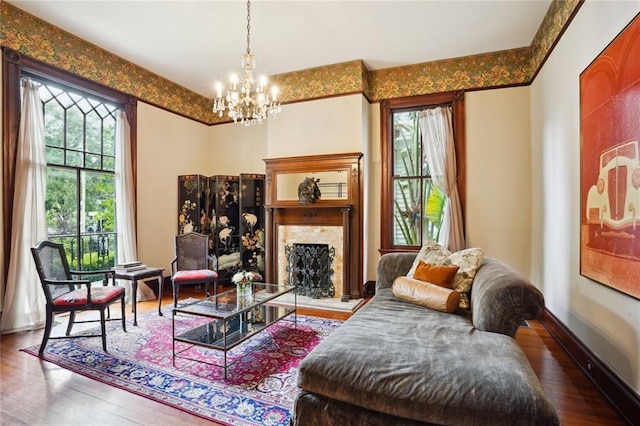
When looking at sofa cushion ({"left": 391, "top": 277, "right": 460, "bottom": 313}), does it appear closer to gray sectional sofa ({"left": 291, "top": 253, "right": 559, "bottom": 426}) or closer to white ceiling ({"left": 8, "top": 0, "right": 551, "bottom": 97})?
gray sectional sofa ({"left": 291, "top": 253, "right": 559, "bottom": 426})

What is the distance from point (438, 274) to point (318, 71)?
3.57m

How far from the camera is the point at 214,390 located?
2168 mm

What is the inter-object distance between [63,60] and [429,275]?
4754 millimetres

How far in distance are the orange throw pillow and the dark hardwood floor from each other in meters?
0.96

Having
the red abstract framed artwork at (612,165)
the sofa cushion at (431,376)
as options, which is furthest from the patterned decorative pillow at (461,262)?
the red abstract framed artwork at (612,165)

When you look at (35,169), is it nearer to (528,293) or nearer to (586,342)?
(528,293)

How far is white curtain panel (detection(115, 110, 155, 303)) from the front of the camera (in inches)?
173

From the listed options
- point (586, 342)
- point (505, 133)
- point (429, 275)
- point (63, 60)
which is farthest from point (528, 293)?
point (63, 60)

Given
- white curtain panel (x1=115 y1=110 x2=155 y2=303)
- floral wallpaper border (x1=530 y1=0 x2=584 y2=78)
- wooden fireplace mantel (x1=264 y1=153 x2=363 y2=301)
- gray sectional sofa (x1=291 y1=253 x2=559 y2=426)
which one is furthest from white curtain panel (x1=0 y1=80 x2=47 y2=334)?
floral wallpaper border (x1=530 y1=0 x2=584 y2=78)

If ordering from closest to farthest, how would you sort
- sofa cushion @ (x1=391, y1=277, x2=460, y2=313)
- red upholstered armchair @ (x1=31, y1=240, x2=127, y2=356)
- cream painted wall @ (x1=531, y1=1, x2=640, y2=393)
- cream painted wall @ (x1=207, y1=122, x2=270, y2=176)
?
cream painted wall @ (x1=531, y1=1, x2=640, y2=393), sofa cushion @ (x1=391, y1=277, x2=460, y2=313), red upholstered armchair @ (x1=31, y1=240, x2=127, y2=356), cream painted wall @ (x1=207, y1=122, x2=270, y2=176)

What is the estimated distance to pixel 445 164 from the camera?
174 inches

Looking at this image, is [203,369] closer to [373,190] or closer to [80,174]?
[80,174]

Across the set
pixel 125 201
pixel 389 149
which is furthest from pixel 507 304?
pixel 125 201

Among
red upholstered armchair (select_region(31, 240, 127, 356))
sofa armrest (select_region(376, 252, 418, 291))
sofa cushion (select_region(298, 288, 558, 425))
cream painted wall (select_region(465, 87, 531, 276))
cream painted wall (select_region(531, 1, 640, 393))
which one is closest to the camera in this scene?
sofa cushion (select_region(298, 288, 558, 425))
